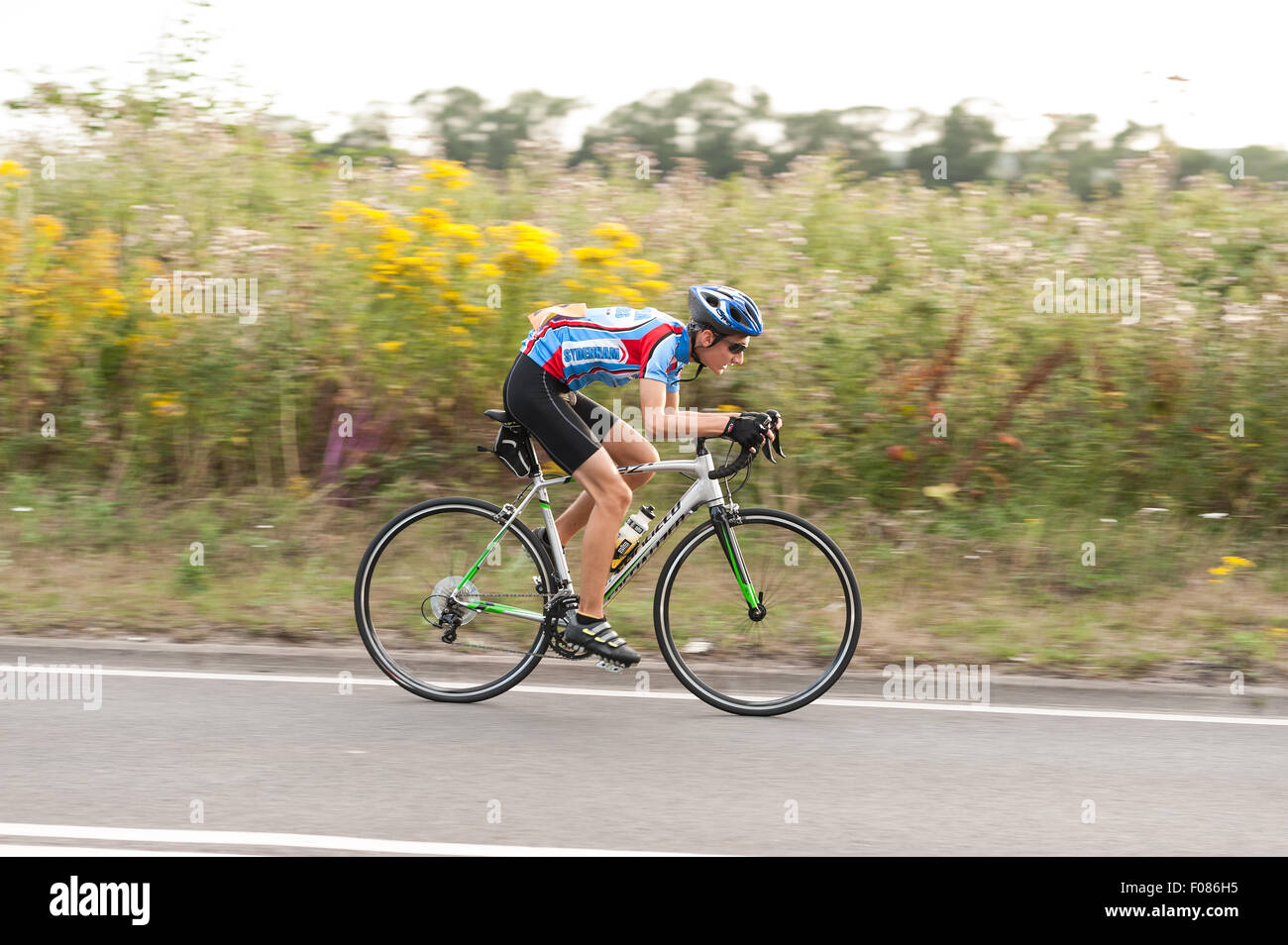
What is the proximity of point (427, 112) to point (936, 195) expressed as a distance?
497 centimetres

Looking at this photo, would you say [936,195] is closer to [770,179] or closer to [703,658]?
[770,179]

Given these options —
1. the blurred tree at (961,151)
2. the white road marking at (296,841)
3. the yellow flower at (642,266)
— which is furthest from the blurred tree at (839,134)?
the white road marking at (296,841)

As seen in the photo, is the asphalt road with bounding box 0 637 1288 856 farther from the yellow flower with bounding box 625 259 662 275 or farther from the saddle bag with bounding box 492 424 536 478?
the yellow flower with bounding box 625 259 662 275

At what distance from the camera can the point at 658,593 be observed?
18.8ft

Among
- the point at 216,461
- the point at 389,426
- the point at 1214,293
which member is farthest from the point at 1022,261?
the point at 216,461

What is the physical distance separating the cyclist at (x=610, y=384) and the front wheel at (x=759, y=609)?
0.31 meters

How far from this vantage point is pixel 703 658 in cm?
588

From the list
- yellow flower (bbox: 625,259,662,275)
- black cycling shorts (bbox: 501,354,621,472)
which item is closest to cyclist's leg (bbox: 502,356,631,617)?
black cycling shorts (bbox: 501,354,621,472)

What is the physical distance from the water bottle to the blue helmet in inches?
36.4

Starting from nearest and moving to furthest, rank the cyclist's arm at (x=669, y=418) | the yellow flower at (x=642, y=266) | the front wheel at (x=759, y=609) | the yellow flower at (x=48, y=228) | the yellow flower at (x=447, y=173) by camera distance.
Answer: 1. the cyclist's arm at (x=669, y=418)
2. the front wheel at (x=759, y=609)
3. the yellow flower at (x=642, y=266)
4. the yellow flower at (x=447, y=173)
5. the yellow flower at (x=48, y=228)

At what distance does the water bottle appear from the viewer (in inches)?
228

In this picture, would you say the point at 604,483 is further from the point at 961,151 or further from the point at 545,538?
the point at 961,151

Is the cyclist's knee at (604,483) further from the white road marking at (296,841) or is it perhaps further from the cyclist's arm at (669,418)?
the white road marking at (296,841)

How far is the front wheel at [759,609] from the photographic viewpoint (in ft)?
18.8
